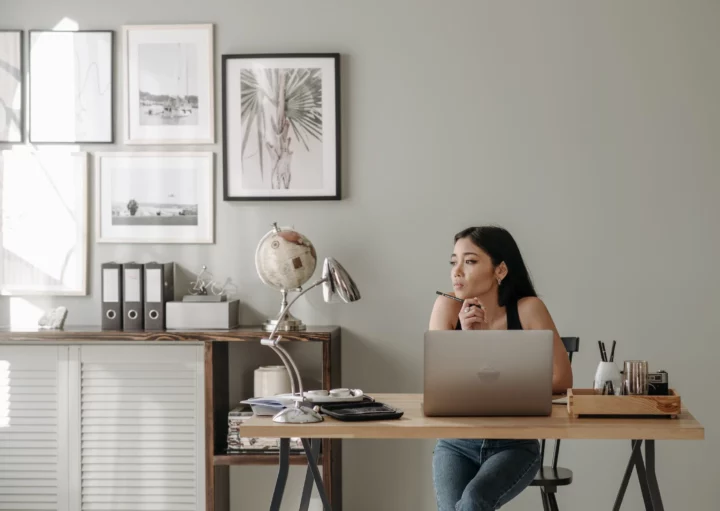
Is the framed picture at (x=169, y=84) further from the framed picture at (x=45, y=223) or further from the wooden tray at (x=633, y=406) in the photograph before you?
the wooden tray at (x=633, y=406)

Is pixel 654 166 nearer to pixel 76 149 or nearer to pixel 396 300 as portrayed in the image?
pixel 396 300

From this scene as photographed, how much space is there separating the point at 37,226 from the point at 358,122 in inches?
61.9

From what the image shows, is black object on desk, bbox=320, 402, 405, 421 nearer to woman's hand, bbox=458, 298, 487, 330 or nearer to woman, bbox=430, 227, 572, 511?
woman, bbox=430, 227, 572, 511

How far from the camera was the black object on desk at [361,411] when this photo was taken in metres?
2.30

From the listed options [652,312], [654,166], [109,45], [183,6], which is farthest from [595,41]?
[109,45]

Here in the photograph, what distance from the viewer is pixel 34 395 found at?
3.58 m

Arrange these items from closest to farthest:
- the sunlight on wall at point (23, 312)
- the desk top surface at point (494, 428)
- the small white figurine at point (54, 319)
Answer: the desk top surface at point (494, 428), the small white figurine at point (54, 319), the sunlight on wall at point (23, 312)

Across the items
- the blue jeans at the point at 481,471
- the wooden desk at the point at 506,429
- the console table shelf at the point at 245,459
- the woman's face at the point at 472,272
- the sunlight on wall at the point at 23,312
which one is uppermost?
the woman's face at the point at 472,272

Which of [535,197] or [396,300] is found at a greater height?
[535,197]

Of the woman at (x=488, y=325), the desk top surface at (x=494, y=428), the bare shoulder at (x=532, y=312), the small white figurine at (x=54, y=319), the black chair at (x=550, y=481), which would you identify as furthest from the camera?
the small white figurine at (x=54, y=319)

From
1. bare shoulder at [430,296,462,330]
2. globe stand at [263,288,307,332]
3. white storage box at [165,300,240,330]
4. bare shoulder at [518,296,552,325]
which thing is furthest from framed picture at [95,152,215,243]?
bare shoulder at [518,296,552,325]

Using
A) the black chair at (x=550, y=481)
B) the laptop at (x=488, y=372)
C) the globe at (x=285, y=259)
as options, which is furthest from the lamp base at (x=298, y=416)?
the globe at (x=285, y=259)

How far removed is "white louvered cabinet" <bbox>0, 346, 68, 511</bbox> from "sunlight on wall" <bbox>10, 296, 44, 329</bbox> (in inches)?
14.3

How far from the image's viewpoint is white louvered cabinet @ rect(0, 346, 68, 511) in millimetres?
3564
